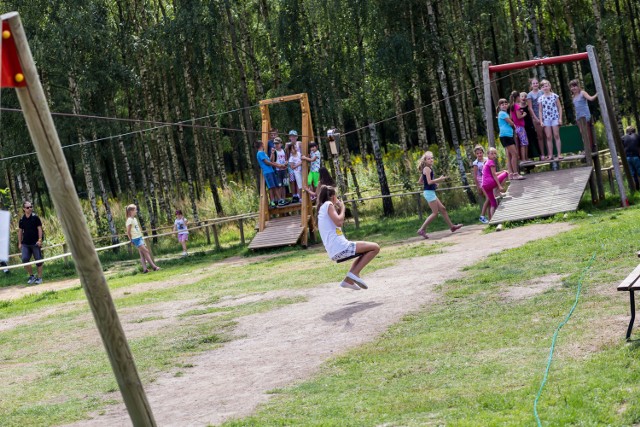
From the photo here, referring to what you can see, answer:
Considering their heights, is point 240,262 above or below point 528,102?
below

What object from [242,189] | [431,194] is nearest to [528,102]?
[431,194]

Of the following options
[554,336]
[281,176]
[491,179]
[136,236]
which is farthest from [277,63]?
[554,336]

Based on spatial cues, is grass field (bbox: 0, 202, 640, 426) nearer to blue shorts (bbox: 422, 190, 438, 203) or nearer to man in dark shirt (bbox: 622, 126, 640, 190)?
blue shorts (bbox: 422, 190, 438, 203)

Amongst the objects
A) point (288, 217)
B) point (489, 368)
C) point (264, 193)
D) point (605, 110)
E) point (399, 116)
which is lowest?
point (489, 368)

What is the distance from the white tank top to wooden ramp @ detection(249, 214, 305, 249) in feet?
30.1

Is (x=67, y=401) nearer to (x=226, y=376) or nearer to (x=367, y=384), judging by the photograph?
(x=226, y=376)

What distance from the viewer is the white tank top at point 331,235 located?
43.1 feet

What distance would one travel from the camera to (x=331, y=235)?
13180 mm

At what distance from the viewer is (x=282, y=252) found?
22.2 m

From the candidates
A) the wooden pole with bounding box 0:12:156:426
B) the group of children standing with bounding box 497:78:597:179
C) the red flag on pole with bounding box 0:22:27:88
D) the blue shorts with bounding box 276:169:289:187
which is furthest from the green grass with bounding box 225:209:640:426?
the blue shorts with bounding box 276:169:289:187

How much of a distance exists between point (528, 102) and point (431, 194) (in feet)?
10.7

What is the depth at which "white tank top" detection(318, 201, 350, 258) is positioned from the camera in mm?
13125

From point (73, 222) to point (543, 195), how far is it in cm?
1481

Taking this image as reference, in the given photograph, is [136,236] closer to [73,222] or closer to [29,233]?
[29,233]
